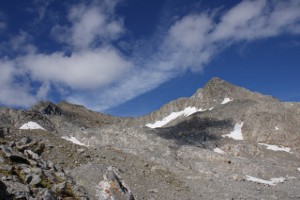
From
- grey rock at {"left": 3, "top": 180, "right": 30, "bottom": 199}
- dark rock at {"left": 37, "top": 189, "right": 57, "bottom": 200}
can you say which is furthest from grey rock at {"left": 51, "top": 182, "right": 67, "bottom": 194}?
grey rock at {"left": 3, "top": 180, "right": 30, "bottom": 199}

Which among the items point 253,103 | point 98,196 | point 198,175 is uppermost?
point 253,103

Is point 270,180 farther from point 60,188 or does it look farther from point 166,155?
point 60,188

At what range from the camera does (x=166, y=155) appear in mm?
70000

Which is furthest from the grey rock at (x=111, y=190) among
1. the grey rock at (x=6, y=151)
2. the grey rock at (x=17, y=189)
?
the grey rock at (x=17, y=189)

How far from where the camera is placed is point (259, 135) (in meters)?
98.1

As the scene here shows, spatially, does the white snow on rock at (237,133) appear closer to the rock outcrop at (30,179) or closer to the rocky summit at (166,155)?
the rocky summit at (166,155)

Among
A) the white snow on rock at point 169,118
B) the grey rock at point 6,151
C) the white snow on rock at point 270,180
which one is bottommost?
the grey rock at point 6,151

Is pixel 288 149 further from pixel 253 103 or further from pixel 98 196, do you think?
pixel 98 196

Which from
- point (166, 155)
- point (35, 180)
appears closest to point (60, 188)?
point (35, 180)

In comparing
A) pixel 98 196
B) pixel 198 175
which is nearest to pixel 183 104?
pixel 198 175

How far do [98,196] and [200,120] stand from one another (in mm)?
83730

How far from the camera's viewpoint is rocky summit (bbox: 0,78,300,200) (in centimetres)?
2203

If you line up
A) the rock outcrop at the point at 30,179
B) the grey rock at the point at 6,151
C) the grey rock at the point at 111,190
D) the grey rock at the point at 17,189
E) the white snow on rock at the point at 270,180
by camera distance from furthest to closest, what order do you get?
the white snow on rock at the point at 270,180 < the grey rock at the point at 111,190 < the grey rock at the point at 6,151 < the rock outcrop at the point at 30,179 < the grey rock at the point at 17,189

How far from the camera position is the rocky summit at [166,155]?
72.3ft
